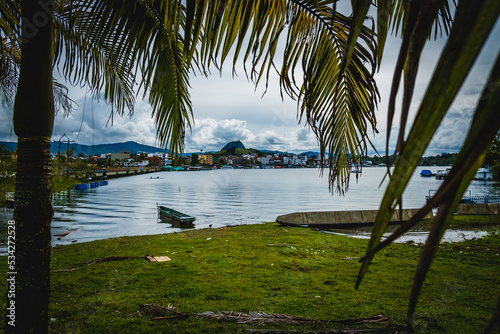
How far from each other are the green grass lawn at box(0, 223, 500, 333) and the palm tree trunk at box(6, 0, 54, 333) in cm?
147

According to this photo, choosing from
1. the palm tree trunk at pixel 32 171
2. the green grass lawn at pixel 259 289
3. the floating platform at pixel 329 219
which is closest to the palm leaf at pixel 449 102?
the palm tree trunk at pixel 32 171

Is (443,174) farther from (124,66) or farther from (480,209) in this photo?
(124,66)

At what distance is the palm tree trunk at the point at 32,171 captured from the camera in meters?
2.12

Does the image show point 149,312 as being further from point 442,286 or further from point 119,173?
point 119,173

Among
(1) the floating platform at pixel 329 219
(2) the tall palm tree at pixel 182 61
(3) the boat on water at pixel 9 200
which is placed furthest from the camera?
(3) the boat on water at pixel 9 200

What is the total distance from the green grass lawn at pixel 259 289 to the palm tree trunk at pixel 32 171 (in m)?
1.47

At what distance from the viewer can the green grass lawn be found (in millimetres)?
3639

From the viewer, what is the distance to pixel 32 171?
2.22 meters

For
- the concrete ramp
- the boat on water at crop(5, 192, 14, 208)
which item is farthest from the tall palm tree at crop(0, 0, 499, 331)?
the boat on water at crop(5, 192, 14, 208)

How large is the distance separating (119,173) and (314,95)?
12256 cm

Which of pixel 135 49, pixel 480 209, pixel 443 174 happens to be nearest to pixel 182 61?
pixel 135 49

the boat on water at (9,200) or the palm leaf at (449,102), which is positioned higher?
the palm leaf at (449,102)

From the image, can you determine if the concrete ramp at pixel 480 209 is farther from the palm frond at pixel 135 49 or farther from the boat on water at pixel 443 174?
the palm frond at pixel 135 49

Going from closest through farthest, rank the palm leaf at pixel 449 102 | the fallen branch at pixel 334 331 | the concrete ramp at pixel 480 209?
the palm leaf at pixel 449 102, the fallen branch at pixel 334 331, the concrete ramp at pixel 480 209
